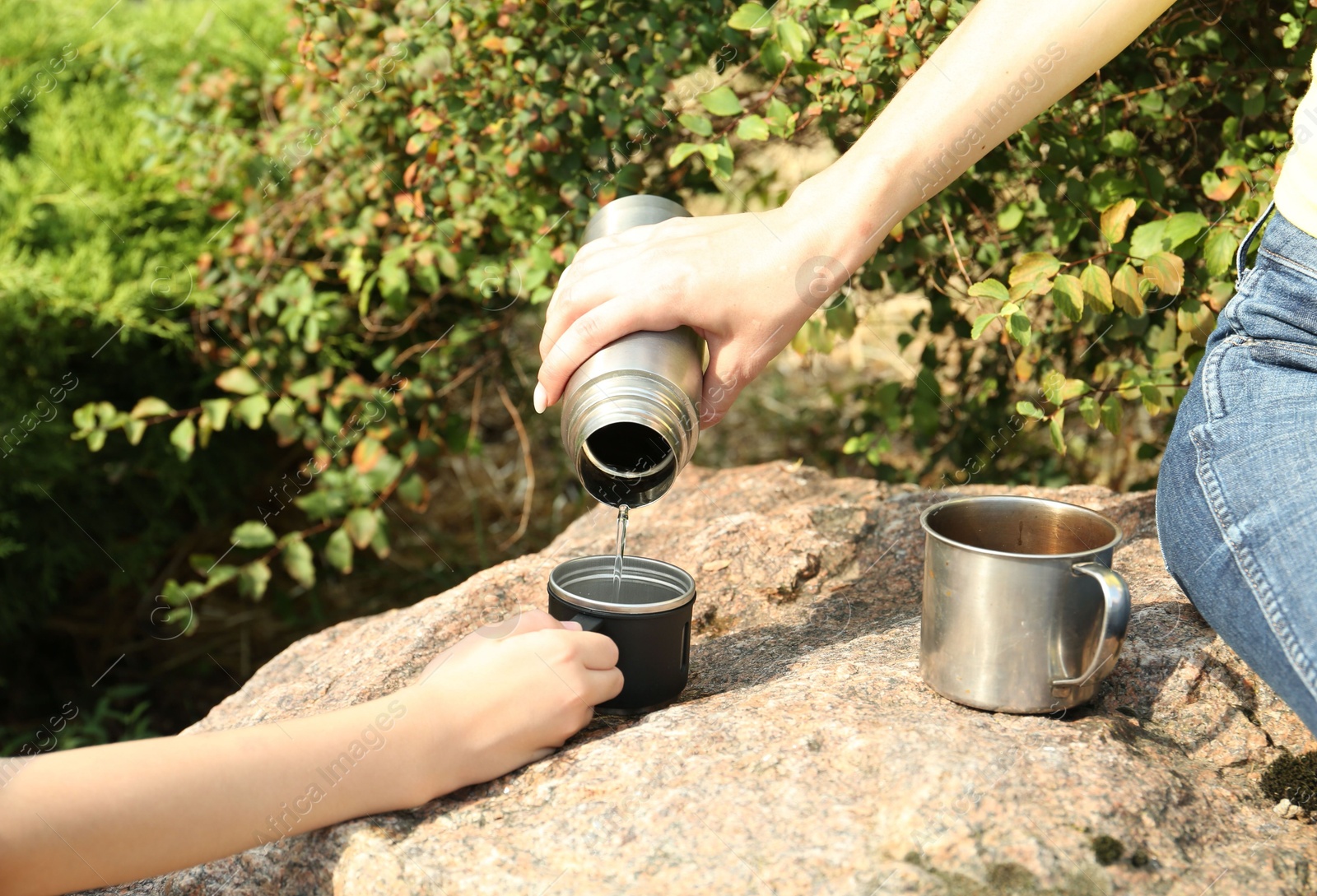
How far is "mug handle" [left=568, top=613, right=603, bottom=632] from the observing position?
1683mm

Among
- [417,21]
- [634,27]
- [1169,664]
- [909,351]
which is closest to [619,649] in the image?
[1169,664]

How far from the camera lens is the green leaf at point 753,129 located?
232cm

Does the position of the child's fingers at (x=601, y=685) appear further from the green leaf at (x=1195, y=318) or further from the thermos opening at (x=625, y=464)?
the green leaf at (x=1195, y=318)

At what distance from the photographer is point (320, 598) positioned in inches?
160

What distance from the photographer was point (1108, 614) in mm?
1479

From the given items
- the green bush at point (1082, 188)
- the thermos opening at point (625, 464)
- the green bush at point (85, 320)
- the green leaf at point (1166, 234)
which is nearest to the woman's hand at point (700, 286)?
the thermos opening at point (625, 464)

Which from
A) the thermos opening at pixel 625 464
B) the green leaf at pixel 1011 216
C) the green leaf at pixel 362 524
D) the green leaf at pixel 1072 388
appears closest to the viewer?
the thermos opening at pixel 625 464

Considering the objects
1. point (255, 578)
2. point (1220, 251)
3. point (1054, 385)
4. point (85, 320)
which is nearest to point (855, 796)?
point (1054, 385)

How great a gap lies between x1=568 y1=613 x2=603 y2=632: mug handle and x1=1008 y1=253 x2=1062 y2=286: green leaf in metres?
0.95

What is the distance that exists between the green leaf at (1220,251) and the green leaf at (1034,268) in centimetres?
27

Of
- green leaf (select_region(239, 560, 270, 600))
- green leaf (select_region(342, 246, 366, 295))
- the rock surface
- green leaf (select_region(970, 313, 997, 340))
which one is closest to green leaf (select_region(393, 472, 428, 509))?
green leaf (select_region(239, 560, 270, 600))

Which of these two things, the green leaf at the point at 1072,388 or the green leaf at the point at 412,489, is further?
the green leaf at the point at 412,489

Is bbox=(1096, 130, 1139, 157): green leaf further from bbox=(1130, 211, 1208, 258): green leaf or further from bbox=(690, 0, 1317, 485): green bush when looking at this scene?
bbox=(1130, 211, 1208, 258): green leaf

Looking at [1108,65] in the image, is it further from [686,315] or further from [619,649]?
[619,649]
